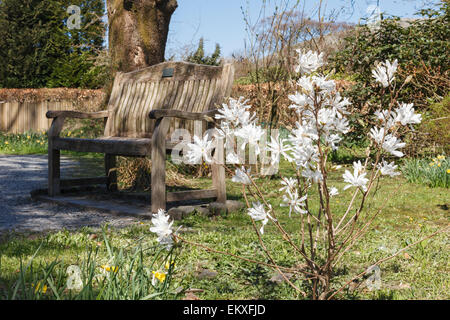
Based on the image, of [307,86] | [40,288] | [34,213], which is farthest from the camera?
[34,213]

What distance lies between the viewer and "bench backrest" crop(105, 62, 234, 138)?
4336mm

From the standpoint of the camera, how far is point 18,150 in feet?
33.6

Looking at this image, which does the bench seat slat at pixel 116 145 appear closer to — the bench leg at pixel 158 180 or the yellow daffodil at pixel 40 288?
the bench leg at pixel 158 180

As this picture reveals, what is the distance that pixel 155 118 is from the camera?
147 inches

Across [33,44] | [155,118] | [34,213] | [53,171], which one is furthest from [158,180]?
[33,44]

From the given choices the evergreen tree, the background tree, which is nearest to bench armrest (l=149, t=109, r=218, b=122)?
the background tree

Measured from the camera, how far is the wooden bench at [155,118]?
3.81m

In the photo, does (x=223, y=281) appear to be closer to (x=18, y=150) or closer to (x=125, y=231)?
(x=125, y=231)

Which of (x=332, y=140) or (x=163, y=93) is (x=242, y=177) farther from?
(x=163, y=93)

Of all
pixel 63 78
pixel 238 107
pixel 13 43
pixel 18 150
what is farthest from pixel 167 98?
pixel 13 43

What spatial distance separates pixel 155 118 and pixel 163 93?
1139 mm

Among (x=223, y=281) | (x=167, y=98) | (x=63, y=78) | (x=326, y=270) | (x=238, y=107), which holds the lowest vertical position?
(x=223, y=281)

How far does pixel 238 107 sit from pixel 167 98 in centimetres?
319

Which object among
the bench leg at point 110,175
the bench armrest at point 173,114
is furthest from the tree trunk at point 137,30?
the bench armrest at point 173,114
